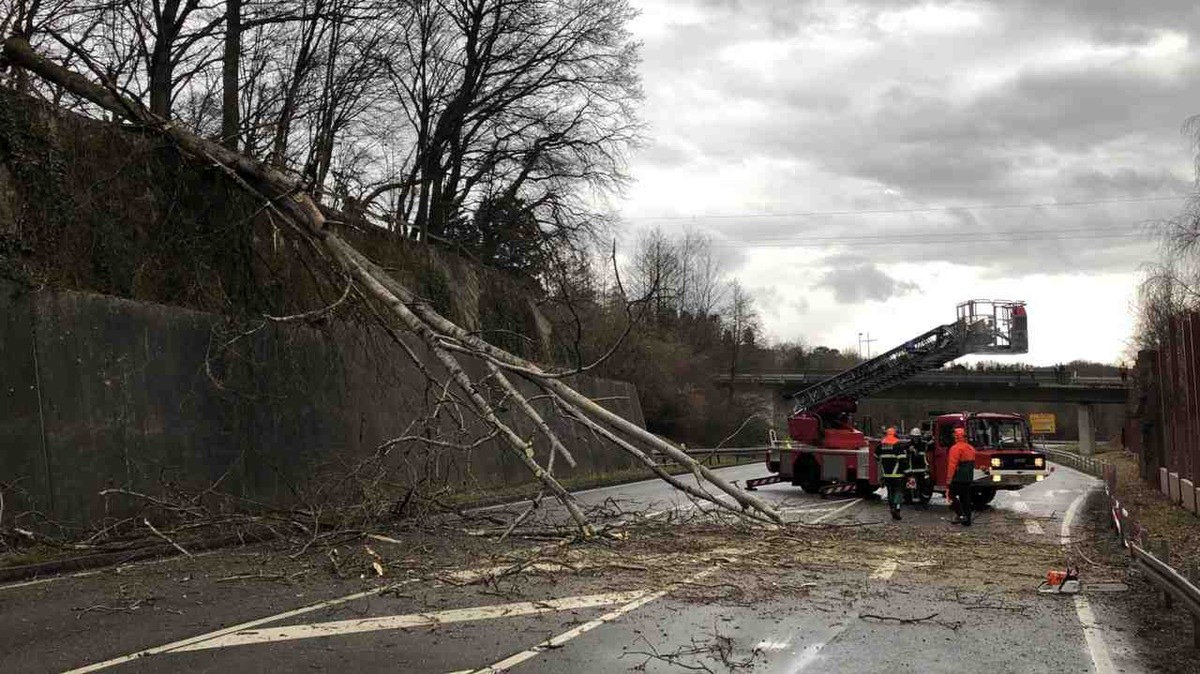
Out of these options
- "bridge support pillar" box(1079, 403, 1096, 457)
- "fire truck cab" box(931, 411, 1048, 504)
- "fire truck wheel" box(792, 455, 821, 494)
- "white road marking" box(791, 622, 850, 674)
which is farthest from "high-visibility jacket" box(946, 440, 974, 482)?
"bridge support pillar" box(1079, 403, 1096, 457)

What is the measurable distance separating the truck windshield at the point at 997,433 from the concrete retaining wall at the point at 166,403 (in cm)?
978

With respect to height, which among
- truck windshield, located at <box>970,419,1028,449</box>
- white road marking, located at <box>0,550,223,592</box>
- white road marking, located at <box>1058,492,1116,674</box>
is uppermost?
truck windshield, located at <box>970,419,1028,449</box>

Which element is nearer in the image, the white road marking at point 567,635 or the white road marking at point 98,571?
the white road marking at point 567,635

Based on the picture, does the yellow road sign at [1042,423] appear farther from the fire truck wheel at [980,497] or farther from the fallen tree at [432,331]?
the fallen tree at [432,331]

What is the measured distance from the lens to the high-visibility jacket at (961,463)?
16.0 m

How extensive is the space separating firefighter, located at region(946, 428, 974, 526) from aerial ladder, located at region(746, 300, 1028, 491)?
539cm

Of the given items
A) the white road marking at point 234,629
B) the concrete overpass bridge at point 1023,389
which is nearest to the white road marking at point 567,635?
the white road marking at point 234,629

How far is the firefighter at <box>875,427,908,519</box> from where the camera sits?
17375 millimetres

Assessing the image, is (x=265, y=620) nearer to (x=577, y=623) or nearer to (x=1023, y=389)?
(x=577, y=623)

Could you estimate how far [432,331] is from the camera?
1303cm

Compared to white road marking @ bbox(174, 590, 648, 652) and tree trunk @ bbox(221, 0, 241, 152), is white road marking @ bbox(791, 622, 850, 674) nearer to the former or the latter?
white road marking @ bbox(174, 590, 648, 652)

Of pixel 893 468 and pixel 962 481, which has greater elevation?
pixel 893 468

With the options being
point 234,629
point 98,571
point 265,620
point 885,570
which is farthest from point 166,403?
point 885,570

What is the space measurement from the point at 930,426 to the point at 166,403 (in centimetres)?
1497
